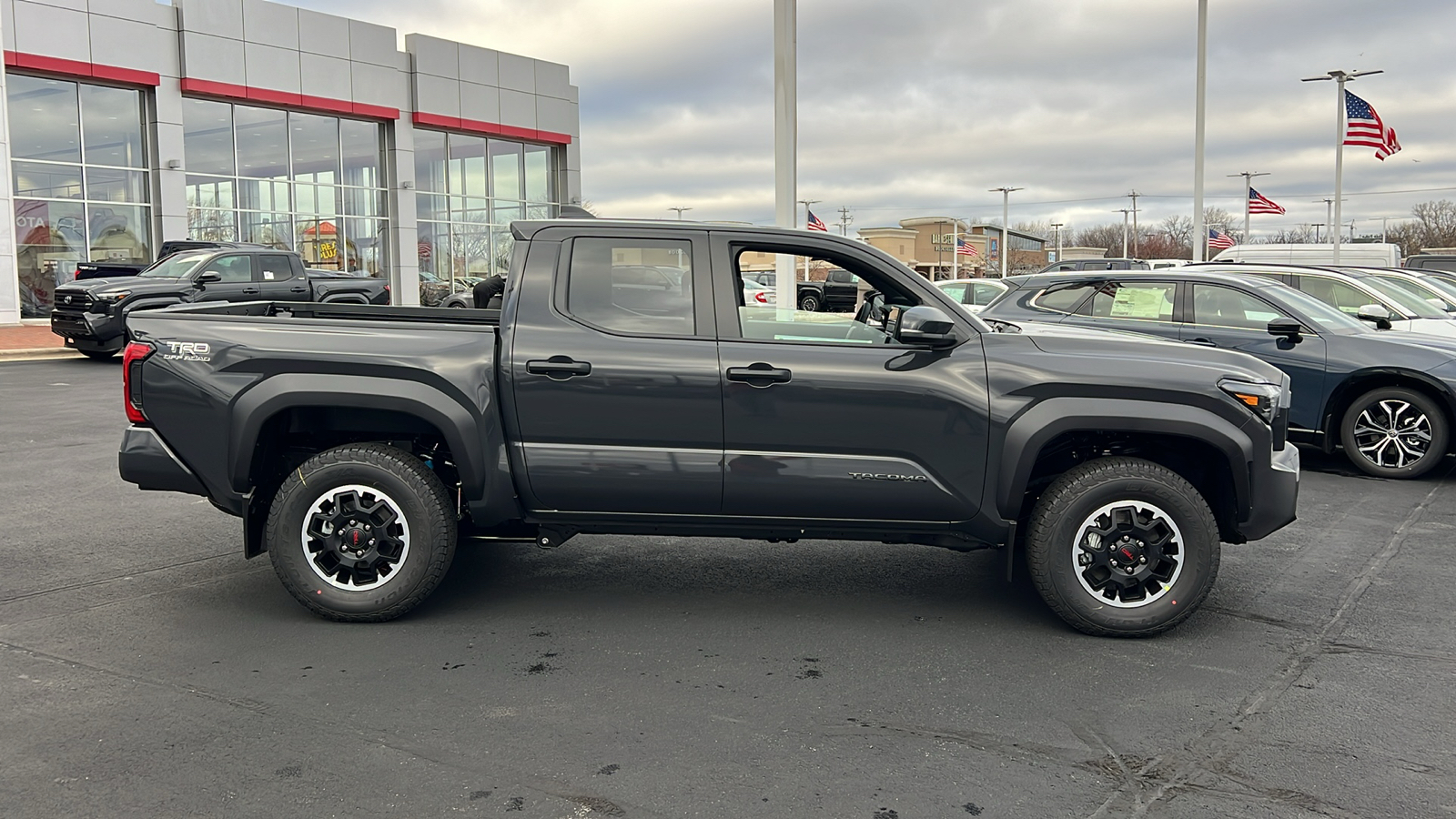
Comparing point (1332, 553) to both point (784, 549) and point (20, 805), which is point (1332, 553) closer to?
point (784, 549)

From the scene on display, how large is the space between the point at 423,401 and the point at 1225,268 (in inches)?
354

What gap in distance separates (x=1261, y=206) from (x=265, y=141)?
98.4ft

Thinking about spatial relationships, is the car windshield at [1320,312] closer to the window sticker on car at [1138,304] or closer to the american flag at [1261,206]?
the window sticker on car at [1138,304]

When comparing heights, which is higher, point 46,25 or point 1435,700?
point 46,25

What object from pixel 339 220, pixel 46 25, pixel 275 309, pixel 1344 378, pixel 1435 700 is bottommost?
pixel 1435 700

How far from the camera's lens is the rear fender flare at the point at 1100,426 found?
15.9 feet

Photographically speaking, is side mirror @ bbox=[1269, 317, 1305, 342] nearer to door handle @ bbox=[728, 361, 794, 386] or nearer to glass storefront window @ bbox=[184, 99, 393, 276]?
door handle @ bbox=[728, 361, 794, 386]

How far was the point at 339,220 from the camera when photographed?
112ft

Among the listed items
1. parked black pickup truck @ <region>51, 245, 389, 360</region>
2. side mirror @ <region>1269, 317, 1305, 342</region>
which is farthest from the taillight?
parked black pickup truck @ <region>51, 245, 389, 360</region>

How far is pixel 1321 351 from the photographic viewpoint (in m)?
9.14

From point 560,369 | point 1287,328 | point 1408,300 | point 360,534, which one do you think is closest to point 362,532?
point 360,534

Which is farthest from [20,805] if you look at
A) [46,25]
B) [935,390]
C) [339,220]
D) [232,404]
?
[339,220]

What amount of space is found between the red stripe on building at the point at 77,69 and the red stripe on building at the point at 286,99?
1077mm

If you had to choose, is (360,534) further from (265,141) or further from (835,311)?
(265,141)
